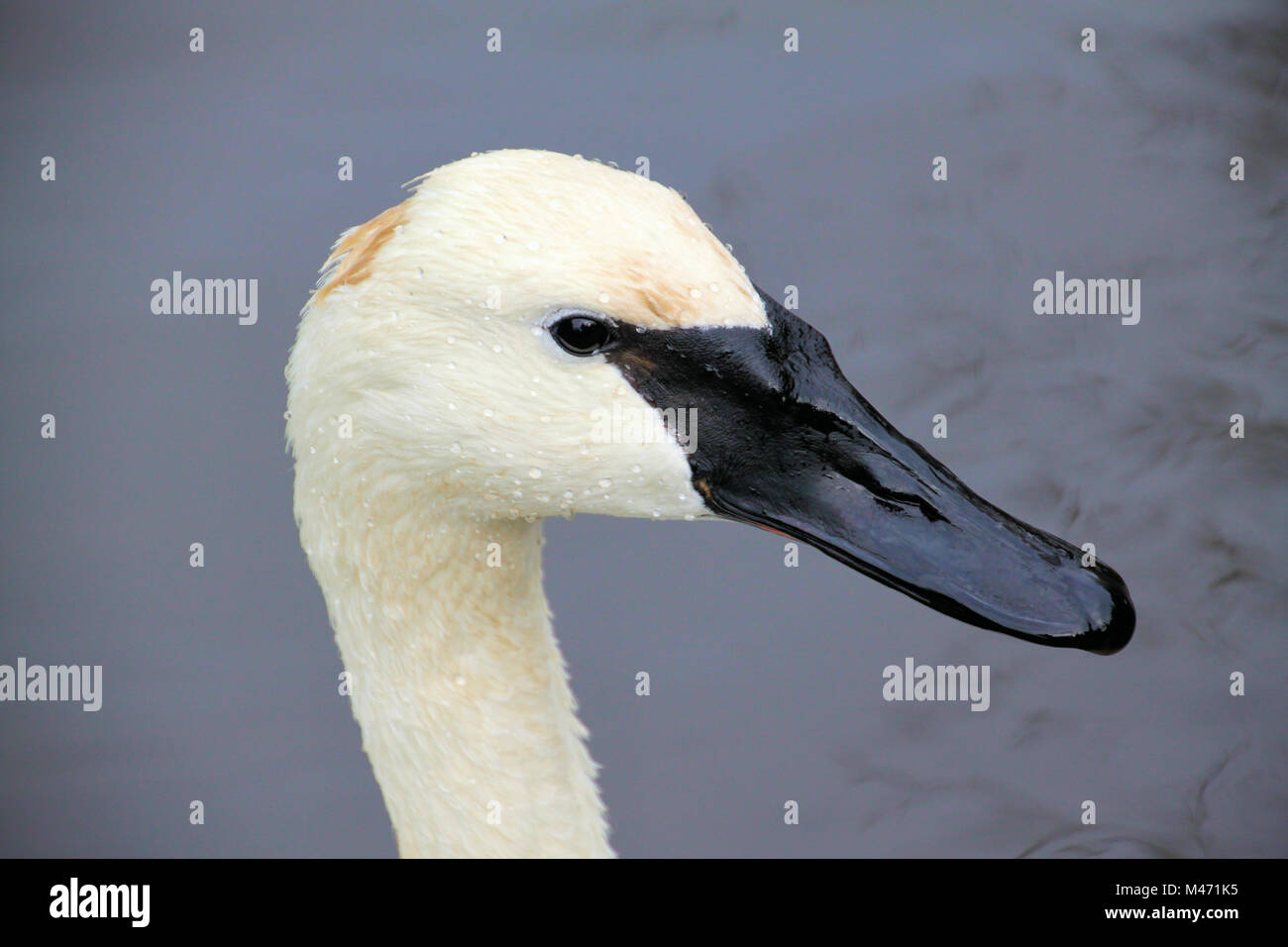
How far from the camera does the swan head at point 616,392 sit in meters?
1.87

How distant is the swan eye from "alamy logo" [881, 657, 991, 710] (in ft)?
8.73

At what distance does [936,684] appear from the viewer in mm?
4492

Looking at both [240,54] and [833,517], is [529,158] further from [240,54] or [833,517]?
[240,54]

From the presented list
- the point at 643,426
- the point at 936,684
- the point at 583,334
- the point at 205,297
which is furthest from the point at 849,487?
the point at 205,297

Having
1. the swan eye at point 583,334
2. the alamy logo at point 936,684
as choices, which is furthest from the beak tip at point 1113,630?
the alamy logo at point 936,684

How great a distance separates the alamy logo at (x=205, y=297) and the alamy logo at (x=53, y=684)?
3.51 feet

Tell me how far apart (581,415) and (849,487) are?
14.8 inches

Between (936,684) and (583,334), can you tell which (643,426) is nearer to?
(583,334)

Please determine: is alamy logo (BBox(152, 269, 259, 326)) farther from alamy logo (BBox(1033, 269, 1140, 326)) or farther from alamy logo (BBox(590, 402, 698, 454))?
alamy logo (BBox(1033, 269, 1140, 326))

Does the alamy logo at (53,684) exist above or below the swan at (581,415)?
below

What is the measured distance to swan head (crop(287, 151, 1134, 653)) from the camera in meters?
1.87

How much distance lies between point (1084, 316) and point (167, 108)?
3168 millimetres
